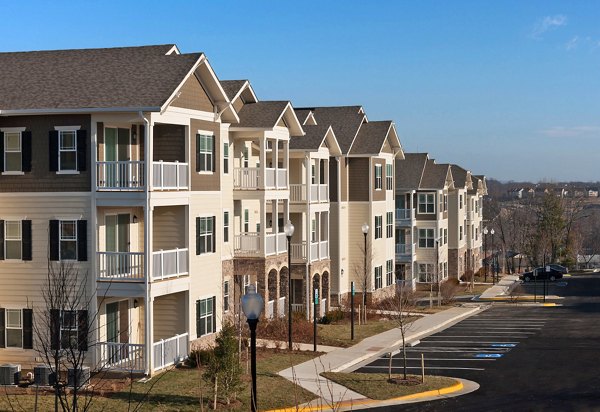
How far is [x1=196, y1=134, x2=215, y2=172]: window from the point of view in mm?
32688

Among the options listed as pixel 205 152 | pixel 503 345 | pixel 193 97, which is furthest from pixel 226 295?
pixel 503 345

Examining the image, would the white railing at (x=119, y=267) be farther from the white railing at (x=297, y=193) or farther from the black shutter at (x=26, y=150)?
the white railing at (x=297, y=193)

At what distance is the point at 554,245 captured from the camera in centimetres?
10475

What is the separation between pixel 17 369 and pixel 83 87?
9.54m

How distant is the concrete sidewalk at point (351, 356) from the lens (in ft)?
89.5

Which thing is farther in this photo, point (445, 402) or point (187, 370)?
point (187, 370)

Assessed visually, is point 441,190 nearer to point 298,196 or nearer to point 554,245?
point 298,196

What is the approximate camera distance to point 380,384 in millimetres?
28891

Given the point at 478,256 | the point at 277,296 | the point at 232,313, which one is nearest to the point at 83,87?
the point at 232,313

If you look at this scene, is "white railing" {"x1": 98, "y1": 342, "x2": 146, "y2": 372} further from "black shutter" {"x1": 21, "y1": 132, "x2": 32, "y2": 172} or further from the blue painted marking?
the blue painted marking

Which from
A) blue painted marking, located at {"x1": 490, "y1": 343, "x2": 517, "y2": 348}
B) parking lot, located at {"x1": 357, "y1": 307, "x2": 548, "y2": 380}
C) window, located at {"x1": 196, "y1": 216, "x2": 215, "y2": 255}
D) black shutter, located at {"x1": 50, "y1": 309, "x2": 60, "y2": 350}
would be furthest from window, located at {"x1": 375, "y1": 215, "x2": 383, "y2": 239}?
black shutter, located at {"x1": 50, "y1": 309, "x2": 60, "y2": 350}

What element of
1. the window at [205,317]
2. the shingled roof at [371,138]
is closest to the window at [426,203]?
the shingled roof at [371,138]

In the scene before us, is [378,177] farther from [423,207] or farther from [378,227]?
[423,207]

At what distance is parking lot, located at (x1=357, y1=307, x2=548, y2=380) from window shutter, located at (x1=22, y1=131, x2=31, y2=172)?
45.6 feet
